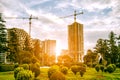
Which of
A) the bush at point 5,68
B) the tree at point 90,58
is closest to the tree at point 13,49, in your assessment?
the bush at point 5,68

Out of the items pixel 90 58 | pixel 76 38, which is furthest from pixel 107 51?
pixel 76 38

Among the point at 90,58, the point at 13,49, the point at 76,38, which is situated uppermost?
the point at 76,38

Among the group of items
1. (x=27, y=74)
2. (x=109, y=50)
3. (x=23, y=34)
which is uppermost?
(x=23, y=34)

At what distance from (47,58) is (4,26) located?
60403mm

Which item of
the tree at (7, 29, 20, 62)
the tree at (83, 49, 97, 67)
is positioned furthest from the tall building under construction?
the tree at (7, 29, 20, 62)

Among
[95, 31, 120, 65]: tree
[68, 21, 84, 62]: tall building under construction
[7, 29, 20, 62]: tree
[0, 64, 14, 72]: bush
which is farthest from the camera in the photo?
[68, 21, 84, 62]: tall building under construction

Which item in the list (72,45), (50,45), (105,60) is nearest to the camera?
(105,60)

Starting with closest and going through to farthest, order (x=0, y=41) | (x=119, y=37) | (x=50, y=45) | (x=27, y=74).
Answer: (x=27, y=74) → (x=0, y=41) → (x=119, y=37) → (x=50, y=45)

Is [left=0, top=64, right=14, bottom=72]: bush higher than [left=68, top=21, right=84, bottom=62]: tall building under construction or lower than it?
lower

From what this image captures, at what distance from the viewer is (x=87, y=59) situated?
234 feet

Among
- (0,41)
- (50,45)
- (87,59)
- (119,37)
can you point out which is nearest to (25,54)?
(0,41)

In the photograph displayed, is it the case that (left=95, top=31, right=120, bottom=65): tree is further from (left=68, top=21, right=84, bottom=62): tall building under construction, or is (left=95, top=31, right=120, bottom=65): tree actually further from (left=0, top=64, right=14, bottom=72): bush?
(left=0, top=64, right=14, bottom=72): bush

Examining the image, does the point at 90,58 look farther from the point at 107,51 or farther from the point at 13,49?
the point at 13,49

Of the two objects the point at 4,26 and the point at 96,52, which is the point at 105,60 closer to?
the point at 96,52
